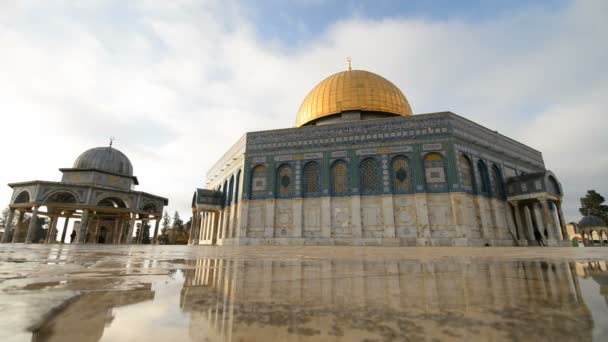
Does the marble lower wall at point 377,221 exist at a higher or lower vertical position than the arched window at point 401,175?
lower

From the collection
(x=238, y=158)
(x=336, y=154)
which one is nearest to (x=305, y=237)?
(x=336, y=154)

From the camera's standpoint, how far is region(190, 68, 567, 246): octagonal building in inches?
596

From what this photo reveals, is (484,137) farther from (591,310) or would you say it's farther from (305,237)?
(591,310)

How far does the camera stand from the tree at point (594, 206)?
34.2 meters

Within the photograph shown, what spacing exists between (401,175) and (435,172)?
1726 millimetres

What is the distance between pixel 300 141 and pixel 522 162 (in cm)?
1486

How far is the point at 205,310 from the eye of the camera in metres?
0.79

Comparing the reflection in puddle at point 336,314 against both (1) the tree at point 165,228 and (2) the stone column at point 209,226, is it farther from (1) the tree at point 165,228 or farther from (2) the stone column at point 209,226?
(1) the tree at point 165,228

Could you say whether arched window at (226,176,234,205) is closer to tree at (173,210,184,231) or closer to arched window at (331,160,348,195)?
arched window at (331,160,348,195)

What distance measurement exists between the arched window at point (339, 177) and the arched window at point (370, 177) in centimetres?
97

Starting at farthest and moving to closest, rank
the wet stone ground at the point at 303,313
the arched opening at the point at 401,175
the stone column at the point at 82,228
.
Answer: the stone column at the point at 82,228
the arched opening at the point at 401,175
the wet stone ground at the point at 303,313

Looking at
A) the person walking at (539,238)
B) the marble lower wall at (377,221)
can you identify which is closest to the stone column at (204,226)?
the marble lower wall at (377,221)

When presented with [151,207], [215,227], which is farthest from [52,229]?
[215,227]

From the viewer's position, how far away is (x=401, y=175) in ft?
53.0
